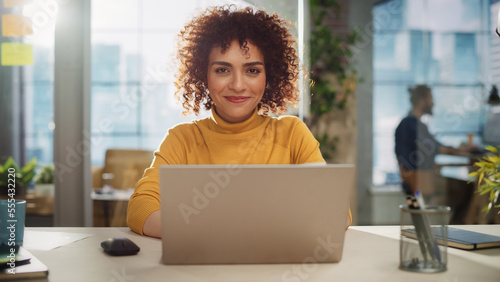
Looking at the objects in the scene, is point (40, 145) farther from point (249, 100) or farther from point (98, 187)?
point (249, 100)

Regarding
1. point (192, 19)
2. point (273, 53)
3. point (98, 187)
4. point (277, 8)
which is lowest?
point (98, 187)

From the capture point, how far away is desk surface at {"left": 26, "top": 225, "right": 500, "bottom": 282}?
96 cm

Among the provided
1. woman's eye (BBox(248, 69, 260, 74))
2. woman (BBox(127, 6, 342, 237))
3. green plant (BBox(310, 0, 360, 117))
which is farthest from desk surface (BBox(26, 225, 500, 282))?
green plant (BBox(310, 0, 360, 117))

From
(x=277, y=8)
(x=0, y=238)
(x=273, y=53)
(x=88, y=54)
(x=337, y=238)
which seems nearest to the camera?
(x=337, y=238)

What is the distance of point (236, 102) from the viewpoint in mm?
1757

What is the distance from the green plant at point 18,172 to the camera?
3102 millimetres

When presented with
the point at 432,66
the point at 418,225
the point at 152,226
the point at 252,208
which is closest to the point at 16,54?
the point at 152,226

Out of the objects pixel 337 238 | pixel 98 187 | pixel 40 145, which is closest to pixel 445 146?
pixel 98 187

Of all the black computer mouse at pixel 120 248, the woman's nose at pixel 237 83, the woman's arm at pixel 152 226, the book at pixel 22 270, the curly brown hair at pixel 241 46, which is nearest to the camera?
the book at pixel 22 270

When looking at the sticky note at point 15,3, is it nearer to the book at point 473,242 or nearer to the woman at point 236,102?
the woman at point 236,102

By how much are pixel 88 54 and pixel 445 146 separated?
3.15 meters

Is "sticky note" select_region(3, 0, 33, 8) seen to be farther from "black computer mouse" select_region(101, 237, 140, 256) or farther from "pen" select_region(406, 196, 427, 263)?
"pen" select_region(406, 196, 427, 263)

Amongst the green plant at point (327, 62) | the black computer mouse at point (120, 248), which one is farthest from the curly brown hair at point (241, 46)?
the green plant at point (327, 62)

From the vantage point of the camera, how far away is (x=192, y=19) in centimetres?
202
